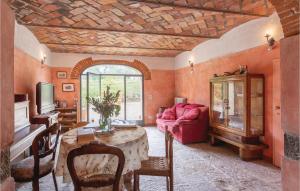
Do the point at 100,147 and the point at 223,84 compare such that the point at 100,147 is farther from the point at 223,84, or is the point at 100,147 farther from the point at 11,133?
the point at 223,84

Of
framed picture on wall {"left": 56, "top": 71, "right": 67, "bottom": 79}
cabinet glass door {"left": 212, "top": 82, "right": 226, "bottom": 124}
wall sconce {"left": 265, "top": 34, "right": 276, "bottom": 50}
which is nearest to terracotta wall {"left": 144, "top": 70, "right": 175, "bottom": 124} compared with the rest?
framed picture on wall {"left": 56, "top": 71, "right": 67, "bottom": 79}

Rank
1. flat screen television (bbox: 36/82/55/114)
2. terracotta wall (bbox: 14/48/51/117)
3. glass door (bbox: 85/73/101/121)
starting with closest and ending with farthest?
terracotta wall (bbox: 14/48/51/117) → flat screen television (bbox: 36/82/55/114) → glass door (bbox: 85/73/101/121)

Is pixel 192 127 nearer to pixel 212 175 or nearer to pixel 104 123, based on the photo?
pixel 212 175

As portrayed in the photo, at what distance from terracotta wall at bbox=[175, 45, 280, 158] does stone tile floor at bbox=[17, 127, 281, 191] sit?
69cm

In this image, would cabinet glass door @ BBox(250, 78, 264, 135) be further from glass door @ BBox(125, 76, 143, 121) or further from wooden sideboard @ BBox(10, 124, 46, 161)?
glass door @ BBox(125, 76, 143, 121)

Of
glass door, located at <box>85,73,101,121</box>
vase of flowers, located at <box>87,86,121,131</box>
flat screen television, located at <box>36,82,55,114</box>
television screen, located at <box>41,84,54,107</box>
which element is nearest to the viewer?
vase of flowers, located at <box>87,86,121,131</box>

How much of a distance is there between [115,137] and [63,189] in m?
1.16

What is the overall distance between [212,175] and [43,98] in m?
4.52

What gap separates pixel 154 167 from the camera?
2.52 m

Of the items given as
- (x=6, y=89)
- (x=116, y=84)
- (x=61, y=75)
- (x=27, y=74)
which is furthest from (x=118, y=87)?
(x=6, y=89)

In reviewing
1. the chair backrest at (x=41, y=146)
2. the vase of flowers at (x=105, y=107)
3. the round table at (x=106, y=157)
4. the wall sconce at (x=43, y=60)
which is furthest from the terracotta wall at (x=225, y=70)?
the wall sconce at (x=43, y=60)

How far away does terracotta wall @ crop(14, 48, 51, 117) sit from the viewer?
4.30m

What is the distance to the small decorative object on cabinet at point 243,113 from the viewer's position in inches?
162

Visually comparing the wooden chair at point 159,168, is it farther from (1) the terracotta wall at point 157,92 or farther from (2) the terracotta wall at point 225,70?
(1) the terracotta wall at point 157,92
